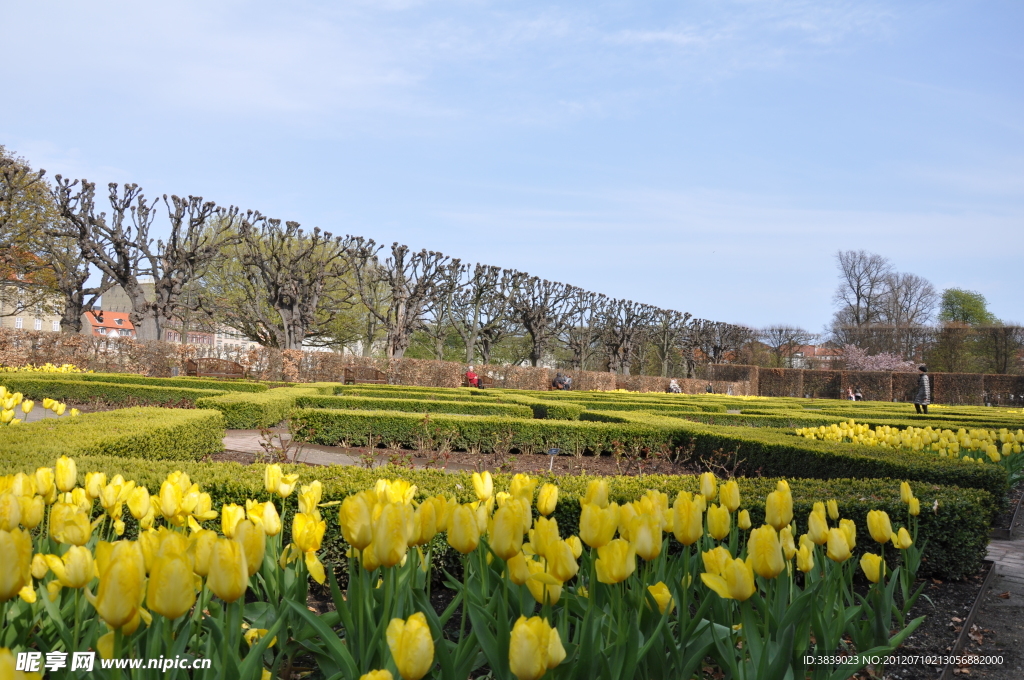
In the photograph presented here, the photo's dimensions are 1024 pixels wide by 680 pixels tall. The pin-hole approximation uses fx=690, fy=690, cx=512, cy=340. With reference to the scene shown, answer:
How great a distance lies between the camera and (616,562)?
153 cm

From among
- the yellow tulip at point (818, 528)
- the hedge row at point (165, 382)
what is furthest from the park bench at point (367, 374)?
the yellow tulip at point (818, 528)

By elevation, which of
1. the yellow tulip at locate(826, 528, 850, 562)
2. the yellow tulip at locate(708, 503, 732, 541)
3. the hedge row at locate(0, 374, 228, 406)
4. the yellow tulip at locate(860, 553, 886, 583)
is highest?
the yellow tulip at locate(708, 503, 732, 541)

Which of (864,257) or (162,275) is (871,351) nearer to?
(864,257)

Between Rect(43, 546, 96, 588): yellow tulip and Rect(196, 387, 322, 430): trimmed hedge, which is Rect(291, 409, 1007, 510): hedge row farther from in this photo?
Rect(43, 546, 96, 588): yellow tulip

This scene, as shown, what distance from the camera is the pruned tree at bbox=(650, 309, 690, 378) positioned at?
1831 inches

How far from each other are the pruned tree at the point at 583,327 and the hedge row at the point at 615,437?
28940 mm

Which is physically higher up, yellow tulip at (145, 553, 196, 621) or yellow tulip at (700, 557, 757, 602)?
yellow tulip at (145, 553, 196, 621)

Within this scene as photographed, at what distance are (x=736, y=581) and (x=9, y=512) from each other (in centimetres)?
173

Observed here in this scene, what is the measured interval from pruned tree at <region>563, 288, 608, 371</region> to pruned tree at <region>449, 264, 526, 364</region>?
4.92 m

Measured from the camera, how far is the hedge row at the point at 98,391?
13.5 metres

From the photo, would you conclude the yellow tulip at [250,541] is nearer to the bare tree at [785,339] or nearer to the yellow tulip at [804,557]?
the yellow tulip at [804,557]

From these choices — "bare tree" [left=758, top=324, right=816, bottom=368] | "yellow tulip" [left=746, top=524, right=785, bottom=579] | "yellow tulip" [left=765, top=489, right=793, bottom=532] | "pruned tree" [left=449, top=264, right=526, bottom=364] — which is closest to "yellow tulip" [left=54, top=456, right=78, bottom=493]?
"yellow tulip" [left=746, top=524, right=785, bottom=579]

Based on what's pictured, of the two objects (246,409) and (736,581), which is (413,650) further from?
(246,409)

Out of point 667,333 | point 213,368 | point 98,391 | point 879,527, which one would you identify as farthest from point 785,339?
point 879,527
